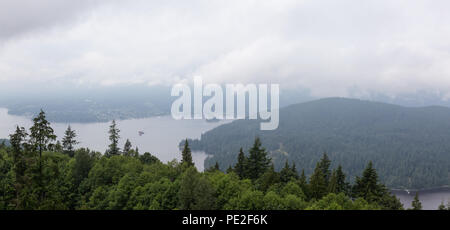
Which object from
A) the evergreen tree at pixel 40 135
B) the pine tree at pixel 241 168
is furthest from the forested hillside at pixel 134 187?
the pine tree at pixel 241 168

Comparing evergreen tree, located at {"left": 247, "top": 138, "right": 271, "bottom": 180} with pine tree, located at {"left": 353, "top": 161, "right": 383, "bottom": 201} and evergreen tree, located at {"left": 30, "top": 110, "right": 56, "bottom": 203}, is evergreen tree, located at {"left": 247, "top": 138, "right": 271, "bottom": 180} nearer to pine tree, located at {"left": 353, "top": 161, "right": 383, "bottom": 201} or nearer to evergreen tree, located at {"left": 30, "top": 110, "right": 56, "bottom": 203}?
pine tree, located at {"left": 353, "top": 161, "right": 383, "bottom": 201}

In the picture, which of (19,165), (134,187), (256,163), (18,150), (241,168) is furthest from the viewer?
(241,168)

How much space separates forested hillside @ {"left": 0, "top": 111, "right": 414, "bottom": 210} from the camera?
17219 millimetres

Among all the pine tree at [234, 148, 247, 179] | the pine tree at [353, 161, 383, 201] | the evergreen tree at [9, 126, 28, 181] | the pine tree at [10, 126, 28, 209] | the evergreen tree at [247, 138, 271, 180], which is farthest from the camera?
the pine tree at [234, 148, 247, 179]

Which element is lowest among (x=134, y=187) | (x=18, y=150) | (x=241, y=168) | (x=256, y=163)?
(x=134, y=187)

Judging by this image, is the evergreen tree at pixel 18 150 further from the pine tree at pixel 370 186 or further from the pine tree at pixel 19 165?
the pine tree at pixel 370 186

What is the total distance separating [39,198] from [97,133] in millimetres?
178233

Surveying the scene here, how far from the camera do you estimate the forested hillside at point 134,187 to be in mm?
17219

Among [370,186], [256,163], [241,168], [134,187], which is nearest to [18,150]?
[134,187]

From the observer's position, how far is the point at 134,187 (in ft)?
80.8

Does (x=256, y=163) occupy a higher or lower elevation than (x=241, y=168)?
higher

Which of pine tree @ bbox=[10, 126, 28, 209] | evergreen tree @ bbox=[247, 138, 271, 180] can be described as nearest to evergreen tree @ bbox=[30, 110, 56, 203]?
pine tree @ bbox=[10, 126, 28, 209]

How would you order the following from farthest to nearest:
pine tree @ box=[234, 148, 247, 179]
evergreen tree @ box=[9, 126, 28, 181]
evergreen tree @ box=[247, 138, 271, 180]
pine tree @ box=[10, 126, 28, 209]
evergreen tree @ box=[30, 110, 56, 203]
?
pine tree @ box=[234, 148, 247, 179] < evergreen tree @ box=[247, 138, 271, 180] < evergreen tree @ box=[9, 126, 28, 181] < pine tree @ box=[10, 126, 28, 209] < evergreen tree @ box=[30, 110, 56, 203]

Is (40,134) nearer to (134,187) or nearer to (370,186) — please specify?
(134,187)
